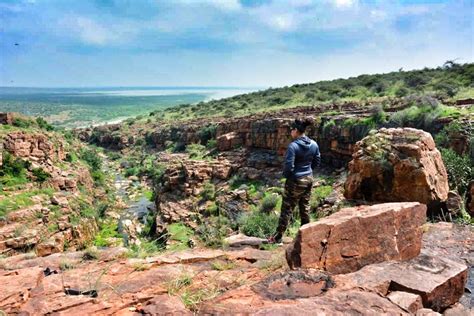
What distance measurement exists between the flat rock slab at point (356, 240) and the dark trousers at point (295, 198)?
1033 mm

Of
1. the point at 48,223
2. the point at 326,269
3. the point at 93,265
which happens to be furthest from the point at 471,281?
the point at 48,223

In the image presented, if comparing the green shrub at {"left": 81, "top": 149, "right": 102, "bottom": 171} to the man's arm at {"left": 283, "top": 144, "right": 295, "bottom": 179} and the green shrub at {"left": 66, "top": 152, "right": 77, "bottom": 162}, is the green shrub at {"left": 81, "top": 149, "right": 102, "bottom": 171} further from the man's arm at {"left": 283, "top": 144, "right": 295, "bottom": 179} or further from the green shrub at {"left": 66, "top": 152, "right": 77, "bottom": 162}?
the man's arm at {"left": 283, "top": 144, "right": 295, "bottom": 179}

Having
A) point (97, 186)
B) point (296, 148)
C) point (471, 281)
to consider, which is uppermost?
point (296, 148)

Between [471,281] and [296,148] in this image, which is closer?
[471,281]

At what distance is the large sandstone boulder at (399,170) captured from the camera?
24.3 ft

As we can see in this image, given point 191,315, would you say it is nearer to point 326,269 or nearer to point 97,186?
point 326,269

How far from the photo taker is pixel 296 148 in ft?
17.9

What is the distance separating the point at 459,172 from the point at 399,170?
1.87m

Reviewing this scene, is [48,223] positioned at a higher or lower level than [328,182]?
lower

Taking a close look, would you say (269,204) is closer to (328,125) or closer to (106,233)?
(328,125)

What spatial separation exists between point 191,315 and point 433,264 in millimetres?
2939

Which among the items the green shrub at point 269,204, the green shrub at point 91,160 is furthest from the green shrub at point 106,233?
the green shrub at point 91,160

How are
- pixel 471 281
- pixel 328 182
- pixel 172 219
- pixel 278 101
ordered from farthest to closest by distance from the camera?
1. pixel 278 101
2. pixel 172 219
3. pixel 328 182
4. pixel 471 281

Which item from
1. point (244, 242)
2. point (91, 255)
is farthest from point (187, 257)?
point (91, 255)
